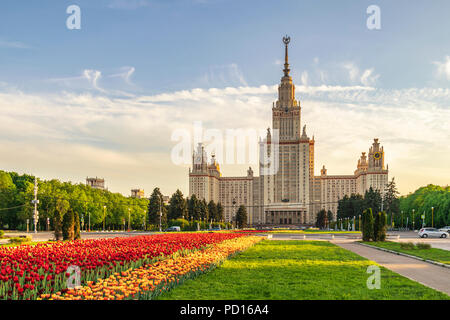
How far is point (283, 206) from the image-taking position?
187375 mm

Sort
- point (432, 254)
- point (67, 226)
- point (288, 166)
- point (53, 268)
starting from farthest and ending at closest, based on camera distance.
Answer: point (288, 166), point (67, 226), point (432, 254), point (53, 268)

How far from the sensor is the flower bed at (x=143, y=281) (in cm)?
913

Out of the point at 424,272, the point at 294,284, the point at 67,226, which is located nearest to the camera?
the point at 294,284

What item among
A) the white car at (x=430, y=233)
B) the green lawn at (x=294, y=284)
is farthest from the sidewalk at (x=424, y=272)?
the white car at (x=430, y=233)

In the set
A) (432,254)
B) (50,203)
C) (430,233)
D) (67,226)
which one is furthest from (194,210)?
(432,254)

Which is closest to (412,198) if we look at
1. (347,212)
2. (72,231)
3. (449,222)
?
(347,212)

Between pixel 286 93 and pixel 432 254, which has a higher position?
pixel 286 93

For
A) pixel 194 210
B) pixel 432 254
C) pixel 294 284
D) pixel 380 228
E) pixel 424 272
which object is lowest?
pixel 194 210

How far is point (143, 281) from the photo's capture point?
10430 millimetres

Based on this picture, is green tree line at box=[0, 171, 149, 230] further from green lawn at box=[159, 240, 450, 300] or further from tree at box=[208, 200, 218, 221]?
green lawn at box=[159, 240, 450, 300]

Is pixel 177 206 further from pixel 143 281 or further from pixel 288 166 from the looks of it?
pixel 288 166
